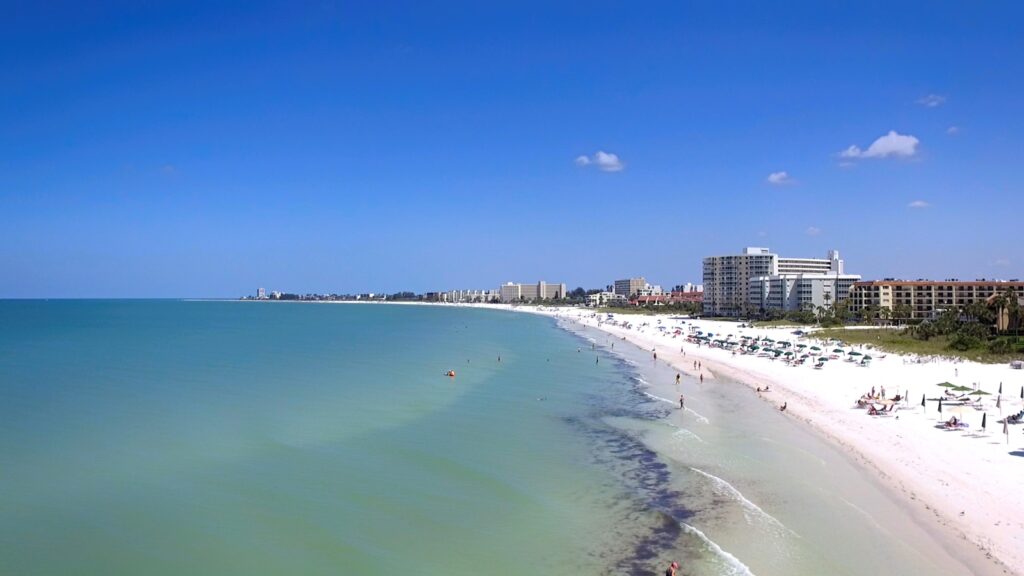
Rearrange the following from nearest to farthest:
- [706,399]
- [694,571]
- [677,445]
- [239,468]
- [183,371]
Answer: [694,571], [239,468], [677,445], [706,399], [183,371]

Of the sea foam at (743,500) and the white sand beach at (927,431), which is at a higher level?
the white sand beach at (927,431)

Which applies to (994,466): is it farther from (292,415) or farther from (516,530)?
(292,415)

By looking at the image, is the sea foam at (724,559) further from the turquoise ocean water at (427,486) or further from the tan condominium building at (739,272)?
the tan condominium building at (739,272)

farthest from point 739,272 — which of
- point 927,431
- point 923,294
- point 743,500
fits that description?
point 743,500

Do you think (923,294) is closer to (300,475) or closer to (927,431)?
(927,431)

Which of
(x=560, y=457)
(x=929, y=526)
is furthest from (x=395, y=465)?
(x=929, y=526)

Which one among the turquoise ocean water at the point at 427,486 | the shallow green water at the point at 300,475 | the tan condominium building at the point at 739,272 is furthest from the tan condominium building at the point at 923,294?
the shallow green water at the point at 300,475

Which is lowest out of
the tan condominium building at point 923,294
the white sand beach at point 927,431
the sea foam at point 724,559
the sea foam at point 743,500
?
the sea foam at point 724,559
